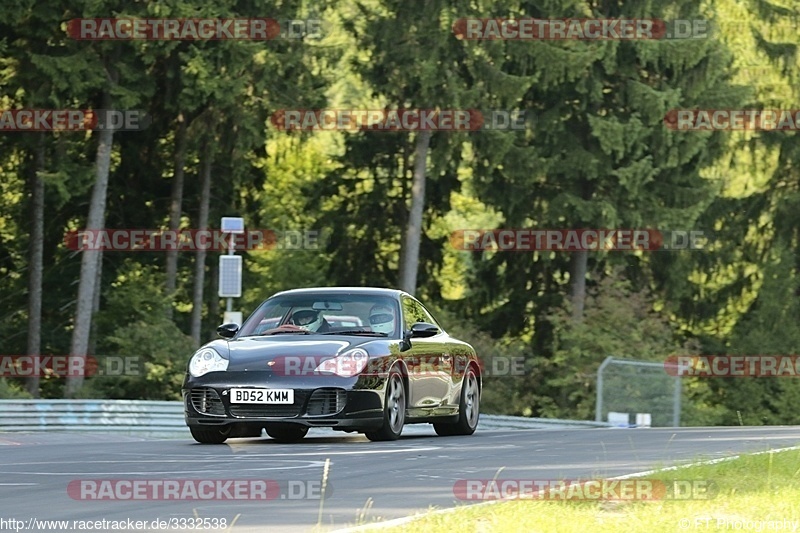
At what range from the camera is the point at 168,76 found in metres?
38.5

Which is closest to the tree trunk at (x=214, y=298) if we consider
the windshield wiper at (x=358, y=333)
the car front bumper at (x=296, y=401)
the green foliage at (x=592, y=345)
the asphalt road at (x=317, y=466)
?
the green foliage at (x=592, y=345)

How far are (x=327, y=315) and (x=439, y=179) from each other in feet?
110

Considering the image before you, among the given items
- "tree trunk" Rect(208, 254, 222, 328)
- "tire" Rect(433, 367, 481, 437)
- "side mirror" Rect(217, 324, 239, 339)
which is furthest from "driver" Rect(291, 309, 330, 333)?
"tree trunk" Rect(208, 254, 222, 328)

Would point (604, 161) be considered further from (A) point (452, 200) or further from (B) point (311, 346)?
(B) point (311, 346)

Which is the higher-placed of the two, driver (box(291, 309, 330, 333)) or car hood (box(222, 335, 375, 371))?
driver (box(291, 309, 330, 333))

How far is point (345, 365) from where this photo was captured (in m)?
16.1

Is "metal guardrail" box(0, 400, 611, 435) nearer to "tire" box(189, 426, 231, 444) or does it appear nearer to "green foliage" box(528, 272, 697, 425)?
"tire" box(189, 426, 231, 444)

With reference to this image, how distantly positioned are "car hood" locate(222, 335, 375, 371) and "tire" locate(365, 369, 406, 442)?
0.48 metres

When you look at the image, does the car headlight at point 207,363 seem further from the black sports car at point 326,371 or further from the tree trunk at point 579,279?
the tree trunk at point 579,279

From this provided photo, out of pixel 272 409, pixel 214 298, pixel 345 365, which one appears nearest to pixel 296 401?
pixel 272 409

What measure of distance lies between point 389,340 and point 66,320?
33621mm

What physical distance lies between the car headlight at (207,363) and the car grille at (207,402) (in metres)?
0.18

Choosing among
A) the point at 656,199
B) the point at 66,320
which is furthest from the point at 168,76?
the point at 656,199

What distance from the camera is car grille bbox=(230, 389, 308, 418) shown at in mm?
15883
